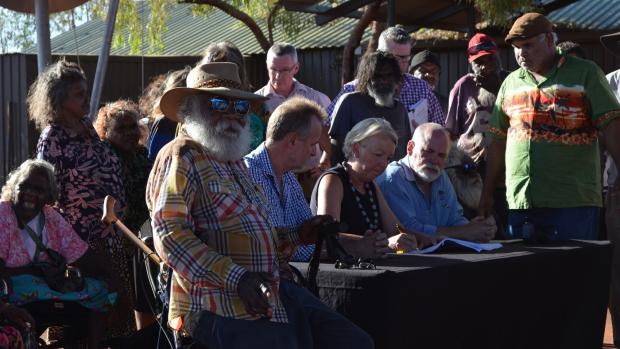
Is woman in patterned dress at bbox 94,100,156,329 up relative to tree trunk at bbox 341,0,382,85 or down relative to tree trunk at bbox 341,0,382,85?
down

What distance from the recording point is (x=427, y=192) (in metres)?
5.84

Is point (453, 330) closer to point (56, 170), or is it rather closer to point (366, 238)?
point (366, 238)

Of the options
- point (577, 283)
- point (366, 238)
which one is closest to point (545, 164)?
point (577, 283)

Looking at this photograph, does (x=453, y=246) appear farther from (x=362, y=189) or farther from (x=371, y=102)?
(x=371, y=102)

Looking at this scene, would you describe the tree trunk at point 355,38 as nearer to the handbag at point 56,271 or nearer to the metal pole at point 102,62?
the metal pole at point 102,62

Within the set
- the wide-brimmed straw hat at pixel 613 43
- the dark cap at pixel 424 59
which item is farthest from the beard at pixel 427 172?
the dark cap at pixel 424 59

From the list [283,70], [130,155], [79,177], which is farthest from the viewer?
[283,70]

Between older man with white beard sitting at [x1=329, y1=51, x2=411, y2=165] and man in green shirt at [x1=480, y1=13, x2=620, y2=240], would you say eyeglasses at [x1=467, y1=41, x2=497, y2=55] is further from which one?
man in green shirt at [x1=480, y1=13, x2=620, y2=240]

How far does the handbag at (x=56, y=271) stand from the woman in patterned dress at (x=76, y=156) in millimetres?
356

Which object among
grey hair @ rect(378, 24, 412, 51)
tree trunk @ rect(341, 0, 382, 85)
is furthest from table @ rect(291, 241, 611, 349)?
tree trunk @ rect(341, 0, 382, 85)

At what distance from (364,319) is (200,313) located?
78 centimetres

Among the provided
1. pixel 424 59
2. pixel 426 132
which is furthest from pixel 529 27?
pixel 424 59

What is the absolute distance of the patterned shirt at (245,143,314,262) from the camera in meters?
4.59

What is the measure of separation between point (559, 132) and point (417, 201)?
96 centimetres
